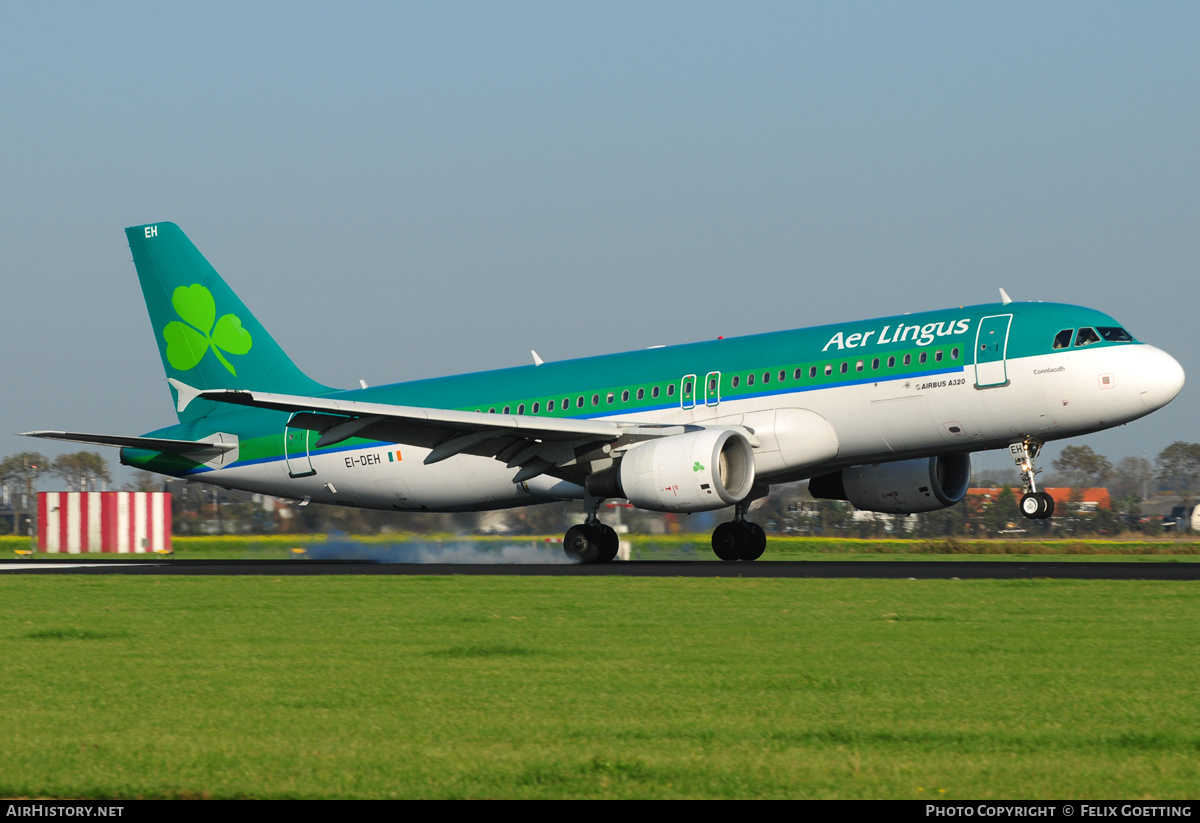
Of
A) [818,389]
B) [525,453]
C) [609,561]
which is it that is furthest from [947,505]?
[525,453]

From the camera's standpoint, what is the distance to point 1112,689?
941 cm

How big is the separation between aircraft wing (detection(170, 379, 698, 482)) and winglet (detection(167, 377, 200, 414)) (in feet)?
22.5

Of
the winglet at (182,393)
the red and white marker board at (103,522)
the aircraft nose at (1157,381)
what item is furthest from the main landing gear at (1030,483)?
the red and white marker board at (103,522)

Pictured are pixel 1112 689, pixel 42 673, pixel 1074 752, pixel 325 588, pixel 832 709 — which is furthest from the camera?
pixel 325 588

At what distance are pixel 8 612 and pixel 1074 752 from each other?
1379cm

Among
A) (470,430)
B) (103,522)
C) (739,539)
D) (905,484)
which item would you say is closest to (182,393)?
(470,430)

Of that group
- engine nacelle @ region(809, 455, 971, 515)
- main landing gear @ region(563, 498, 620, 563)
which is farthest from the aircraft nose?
main landing gear @ region(563, 498, 620, 563)

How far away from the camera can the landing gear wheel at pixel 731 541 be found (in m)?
31.7

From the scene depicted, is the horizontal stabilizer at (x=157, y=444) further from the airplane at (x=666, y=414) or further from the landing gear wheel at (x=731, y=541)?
the landing gear wheel at (x=731, y=541)

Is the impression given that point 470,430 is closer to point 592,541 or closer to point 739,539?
point 592,541

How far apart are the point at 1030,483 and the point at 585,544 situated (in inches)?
391

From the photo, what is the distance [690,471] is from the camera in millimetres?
25562

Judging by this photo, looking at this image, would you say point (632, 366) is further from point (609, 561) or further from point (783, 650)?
point (783, 650)

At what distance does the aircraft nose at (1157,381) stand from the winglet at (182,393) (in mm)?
23273
